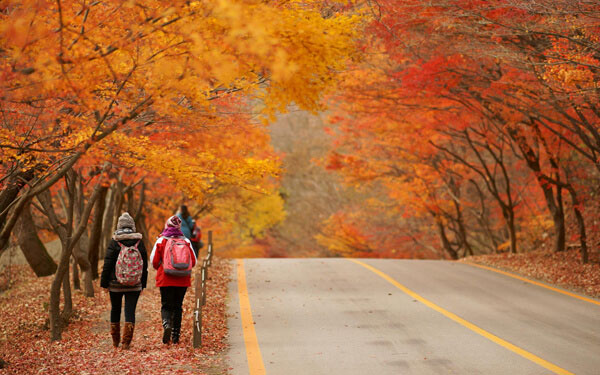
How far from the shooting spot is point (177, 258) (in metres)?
7.87

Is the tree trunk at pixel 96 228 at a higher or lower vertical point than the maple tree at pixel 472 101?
lower

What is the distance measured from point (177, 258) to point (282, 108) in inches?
119

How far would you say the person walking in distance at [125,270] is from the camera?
7.72 metres

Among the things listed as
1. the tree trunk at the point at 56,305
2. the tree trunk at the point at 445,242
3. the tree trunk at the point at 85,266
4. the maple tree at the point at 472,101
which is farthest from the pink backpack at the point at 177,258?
the tree trunk at the point at 445,242

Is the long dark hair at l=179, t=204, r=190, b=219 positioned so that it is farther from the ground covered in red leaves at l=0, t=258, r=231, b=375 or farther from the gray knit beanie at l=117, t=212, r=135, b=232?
the gray knit beanie at l=117, t=212, r=135, b=232

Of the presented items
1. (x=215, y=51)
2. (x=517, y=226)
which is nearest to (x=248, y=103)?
(x=215, y=51)

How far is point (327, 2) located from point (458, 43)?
5.30 meters

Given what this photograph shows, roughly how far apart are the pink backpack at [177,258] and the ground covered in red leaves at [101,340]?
0.98 m

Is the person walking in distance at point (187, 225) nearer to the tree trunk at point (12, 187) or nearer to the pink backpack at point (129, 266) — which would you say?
the tree trunk at point (12, 187)

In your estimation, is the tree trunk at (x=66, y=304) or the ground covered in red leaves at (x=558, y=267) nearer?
the tree trunk at (x=66, y=304)

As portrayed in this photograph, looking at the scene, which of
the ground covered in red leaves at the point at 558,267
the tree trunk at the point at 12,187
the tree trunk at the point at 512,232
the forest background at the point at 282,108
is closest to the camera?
the forest background at the point at 282,108

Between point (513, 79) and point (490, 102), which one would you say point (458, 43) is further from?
point (490, 102)

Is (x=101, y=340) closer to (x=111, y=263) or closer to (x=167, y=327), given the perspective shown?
(x=167, y=327)

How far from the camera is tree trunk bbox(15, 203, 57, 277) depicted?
16.9 m
